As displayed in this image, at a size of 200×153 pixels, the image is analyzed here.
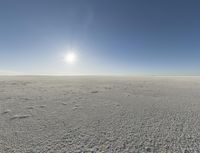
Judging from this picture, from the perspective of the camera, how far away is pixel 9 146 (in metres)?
4.18

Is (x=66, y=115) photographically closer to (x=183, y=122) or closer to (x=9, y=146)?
(x=9, y=146)

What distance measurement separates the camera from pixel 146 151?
4.11 m

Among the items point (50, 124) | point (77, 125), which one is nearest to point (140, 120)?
point (77, 125)

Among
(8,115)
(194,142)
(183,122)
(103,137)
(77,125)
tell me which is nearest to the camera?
(194,142)

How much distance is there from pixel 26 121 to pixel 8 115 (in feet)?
6.33

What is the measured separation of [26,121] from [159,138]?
6.98m

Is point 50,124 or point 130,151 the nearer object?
point 130,151

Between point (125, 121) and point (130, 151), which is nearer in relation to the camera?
point (130, 151)

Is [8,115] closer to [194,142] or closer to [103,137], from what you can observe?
[103,137]

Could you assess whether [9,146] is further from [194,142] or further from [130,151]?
[194,142]

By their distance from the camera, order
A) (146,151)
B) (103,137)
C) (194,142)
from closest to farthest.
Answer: (146,151) → (194,142) → (103,137)

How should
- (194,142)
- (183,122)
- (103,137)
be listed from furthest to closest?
1. (183,122)
2. (103,137)
3. (194,142)

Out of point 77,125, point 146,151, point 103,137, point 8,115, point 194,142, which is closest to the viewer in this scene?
point 146,151

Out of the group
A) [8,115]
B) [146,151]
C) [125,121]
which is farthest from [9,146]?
[125,121]
